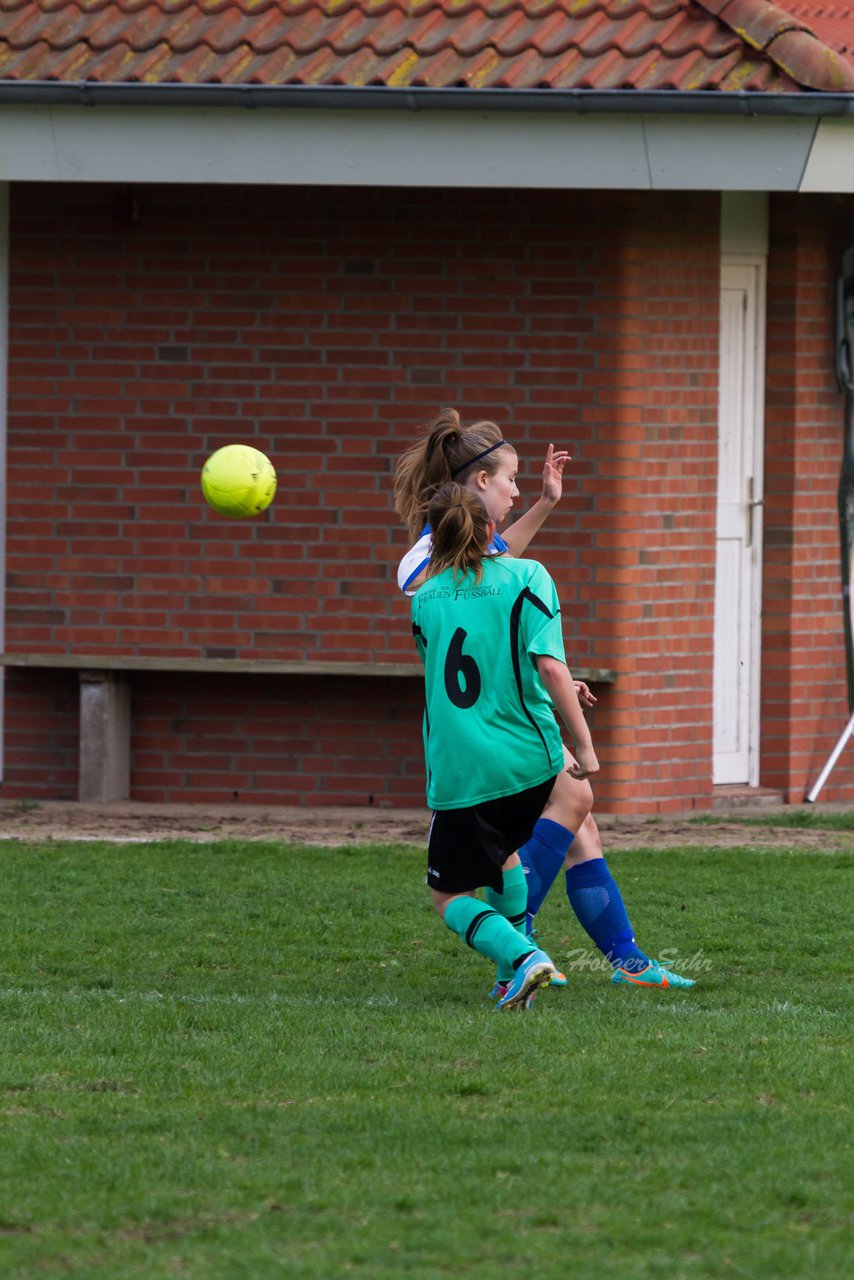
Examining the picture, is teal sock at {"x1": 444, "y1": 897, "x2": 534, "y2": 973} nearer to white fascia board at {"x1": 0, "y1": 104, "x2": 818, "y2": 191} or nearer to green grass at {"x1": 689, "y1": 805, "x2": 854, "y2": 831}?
green grass at {"x1": 689, "y1": 805, "x2": 854, "y2": 831}

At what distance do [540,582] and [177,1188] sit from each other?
2276 mm

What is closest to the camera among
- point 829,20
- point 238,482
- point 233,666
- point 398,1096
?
point 398,1096

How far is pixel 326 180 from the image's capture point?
9.17 metres

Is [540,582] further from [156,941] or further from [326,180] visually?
[326,180]

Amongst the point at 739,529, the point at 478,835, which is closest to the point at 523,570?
the point at 478,835

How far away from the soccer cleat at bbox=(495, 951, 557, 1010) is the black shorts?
0.99 feet

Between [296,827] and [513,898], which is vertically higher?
[513,898]

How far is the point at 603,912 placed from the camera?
6.23 meters

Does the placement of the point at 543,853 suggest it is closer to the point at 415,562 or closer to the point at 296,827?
the point at 415,562

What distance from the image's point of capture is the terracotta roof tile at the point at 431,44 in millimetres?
8914

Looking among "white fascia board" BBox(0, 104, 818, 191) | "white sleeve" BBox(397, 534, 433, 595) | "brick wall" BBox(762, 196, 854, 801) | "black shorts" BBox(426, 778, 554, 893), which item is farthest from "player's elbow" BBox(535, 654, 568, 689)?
"brick wall" BBox(762, 196, 854, 801)

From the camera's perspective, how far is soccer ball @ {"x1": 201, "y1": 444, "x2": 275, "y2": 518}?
27.1 ft

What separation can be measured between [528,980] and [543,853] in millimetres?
642

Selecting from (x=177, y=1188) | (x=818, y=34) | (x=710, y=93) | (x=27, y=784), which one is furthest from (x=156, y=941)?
(x=818, y=34)
